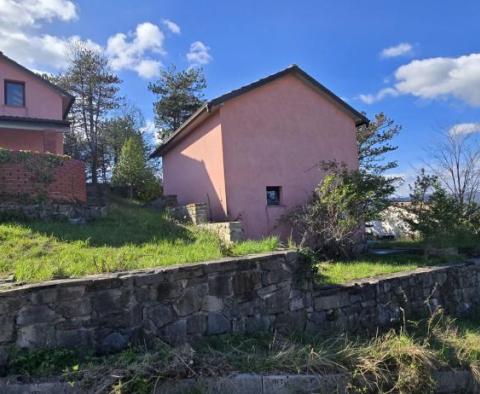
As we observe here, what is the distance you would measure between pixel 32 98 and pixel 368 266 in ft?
50.1

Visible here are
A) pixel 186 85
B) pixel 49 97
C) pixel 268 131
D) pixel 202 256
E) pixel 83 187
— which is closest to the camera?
pixel 202 256

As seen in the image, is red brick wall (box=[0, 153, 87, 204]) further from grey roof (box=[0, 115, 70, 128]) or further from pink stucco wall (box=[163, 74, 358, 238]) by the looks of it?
grey roof (box=[0, 115, 70, 128])

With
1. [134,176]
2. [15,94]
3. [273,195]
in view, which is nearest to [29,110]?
[15,94]

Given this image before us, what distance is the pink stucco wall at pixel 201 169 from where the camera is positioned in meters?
11.5

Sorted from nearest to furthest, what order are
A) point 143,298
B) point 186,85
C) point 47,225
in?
point 143,298
point 47,225
point 186,85

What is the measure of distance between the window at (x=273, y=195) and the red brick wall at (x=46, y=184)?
4.87 metres

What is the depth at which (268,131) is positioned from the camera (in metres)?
12.0

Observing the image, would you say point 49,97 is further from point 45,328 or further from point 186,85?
point 45,328

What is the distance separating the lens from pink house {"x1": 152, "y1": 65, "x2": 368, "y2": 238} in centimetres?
1135

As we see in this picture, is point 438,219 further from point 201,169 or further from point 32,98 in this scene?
point 32,98

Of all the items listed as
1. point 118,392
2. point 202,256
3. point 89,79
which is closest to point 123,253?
point 202,256

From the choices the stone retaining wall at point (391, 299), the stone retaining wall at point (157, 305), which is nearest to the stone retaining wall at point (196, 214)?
the stone retaining wall at point (391, 299)

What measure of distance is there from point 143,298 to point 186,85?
71.5 ft

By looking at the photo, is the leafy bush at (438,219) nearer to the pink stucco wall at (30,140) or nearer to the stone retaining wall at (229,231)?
the stone retaining wall at (229,231)
